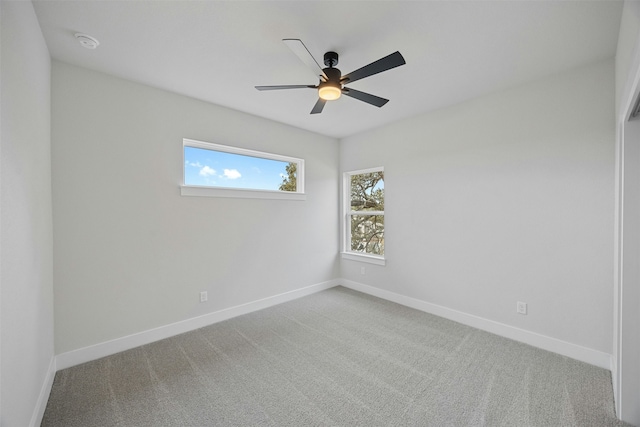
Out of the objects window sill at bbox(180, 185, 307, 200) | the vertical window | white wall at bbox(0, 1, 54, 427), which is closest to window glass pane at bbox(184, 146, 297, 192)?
window sill at bbox(180, 185, 307, 200)

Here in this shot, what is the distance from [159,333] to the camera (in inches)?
109

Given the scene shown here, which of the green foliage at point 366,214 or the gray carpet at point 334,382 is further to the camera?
the green foliage at point 366,214

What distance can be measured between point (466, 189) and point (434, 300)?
4.76 ft

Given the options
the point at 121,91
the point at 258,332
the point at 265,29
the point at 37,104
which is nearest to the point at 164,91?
the point at 121,91

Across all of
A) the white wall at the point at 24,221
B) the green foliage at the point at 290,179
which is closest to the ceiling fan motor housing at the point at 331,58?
the white wall at the point at 24,221

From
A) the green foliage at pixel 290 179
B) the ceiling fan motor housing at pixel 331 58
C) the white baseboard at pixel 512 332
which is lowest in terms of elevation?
the white baseboard at pixel 512 332

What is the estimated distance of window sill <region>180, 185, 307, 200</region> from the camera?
2.96m

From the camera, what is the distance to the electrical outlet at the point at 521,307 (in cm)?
268

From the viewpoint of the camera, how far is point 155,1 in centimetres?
163

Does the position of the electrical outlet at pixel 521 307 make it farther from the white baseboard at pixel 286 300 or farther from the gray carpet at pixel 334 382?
the gray carpet at pixel 334 382

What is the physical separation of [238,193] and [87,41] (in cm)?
186

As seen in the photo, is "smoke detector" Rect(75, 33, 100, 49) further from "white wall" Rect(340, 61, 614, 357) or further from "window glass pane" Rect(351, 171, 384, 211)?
"window glass pane" Rect(351, 171, 384, 211)

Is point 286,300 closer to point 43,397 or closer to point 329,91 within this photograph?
point 43,397

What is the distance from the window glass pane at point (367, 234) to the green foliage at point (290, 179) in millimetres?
1235
